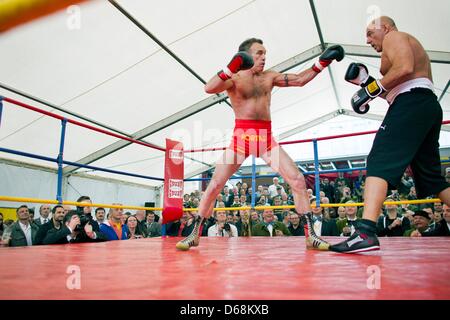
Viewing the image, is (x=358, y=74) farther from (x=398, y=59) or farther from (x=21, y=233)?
(x=21, y=233)

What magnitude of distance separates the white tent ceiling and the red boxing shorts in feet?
8.78

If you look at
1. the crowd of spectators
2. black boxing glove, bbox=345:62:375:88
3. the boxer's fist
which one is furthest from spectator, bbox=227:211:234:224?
black boxing glove, bbox=345:62:375:88

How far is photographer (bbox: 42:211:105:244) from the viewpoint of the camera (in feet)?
8.80

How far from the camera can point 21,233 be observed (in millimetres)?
3402

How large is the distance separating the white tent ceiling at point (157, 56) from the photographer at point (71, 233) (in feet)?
6.61

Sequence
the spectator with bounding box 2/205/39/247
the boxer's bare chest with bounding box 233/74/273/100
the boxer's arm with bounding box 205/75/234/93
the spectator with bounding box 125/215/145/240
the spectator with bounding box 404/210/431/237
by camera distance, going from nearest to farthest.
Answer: the boxer's arm with bounding box 205/75/234/93, the boxer's bare chest with bounding box 233/74/273/100, the spectator with bounding box 2/205/39/247, the spectator with bounding box 404/210/431/237, the spectator with bounding box 125/215/145/240

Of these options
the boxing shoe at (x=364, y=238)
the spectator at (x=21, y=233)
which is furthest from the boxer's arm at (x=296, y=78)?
the spectator at (x=21, y=233)

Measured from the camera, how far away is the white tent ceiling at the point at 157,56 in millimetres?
4000

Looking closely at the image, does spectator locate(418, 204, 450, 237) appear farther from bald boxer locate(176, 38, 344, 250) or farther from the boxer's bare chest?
the boxer's bare chest

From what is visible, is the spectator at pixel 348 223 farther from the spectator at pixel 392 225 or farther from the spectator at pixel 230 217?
the spectator at pixel 230 217

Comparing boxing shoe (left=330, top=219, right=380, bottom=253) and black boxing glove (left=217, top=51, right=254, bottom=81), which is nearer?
boxing shoe (left=330, top=219, right=380, bottom=253)

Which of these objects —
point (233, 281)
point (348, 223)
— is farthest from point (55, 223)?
point (348, 223)

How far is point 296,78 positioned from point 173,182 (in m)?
2.13

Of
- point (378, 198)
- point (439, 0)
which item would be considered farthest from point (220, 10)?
point (378, 198)
